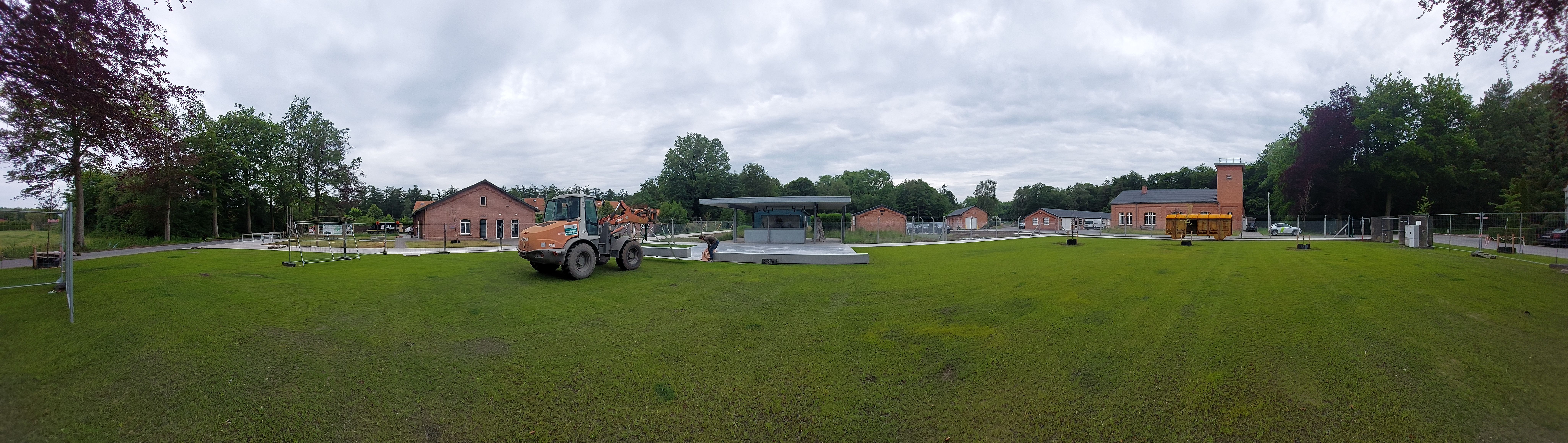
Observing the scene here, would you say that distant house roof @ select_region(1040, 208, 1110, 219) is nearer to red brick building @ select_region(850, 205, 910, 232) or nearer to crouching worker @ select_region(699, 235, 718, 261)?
red brick building @ select_region(850, 205, 910, 232)

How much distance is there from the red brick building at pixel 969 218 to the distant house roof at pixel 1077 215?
6926 mm

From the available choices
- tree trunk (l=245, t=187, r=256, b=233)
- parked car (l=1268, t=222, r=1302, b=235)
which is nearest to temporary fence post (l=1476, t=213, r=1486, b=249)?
parked car (l=1268, t=222, r=1302, b=235)

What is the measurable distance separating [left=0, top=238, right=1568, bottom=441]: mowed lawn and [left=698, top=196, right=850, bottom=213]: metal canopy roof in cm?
1438

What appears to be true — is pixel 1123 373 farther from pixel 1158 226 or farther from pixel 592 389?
pixel 1158 226

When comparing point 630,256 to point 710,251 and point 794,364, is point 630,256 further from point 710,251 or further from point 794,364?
point 794,364

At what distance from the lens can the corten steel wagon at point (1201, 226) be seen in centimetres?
2708

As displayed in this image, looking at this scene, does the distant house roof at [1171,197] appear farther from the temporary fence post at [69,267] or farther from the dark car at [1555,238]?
the temporary fence post at [69,267]

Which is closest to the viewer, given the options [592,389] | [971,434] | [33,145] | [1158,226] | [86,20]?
[971,434]

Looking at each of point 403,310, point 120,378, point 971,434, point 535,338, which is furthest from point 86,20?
point 971,434

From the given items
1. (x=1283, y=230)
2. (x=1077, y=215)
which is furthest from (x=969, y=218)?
(x=1283, y=230)

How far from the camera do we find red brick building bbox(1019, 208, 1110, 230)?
6212cm

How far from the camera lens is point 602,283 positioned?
10.3 metres

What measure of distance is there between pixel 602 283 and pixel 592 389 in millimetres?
6148

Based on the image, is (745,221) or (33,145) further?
(745,221)
